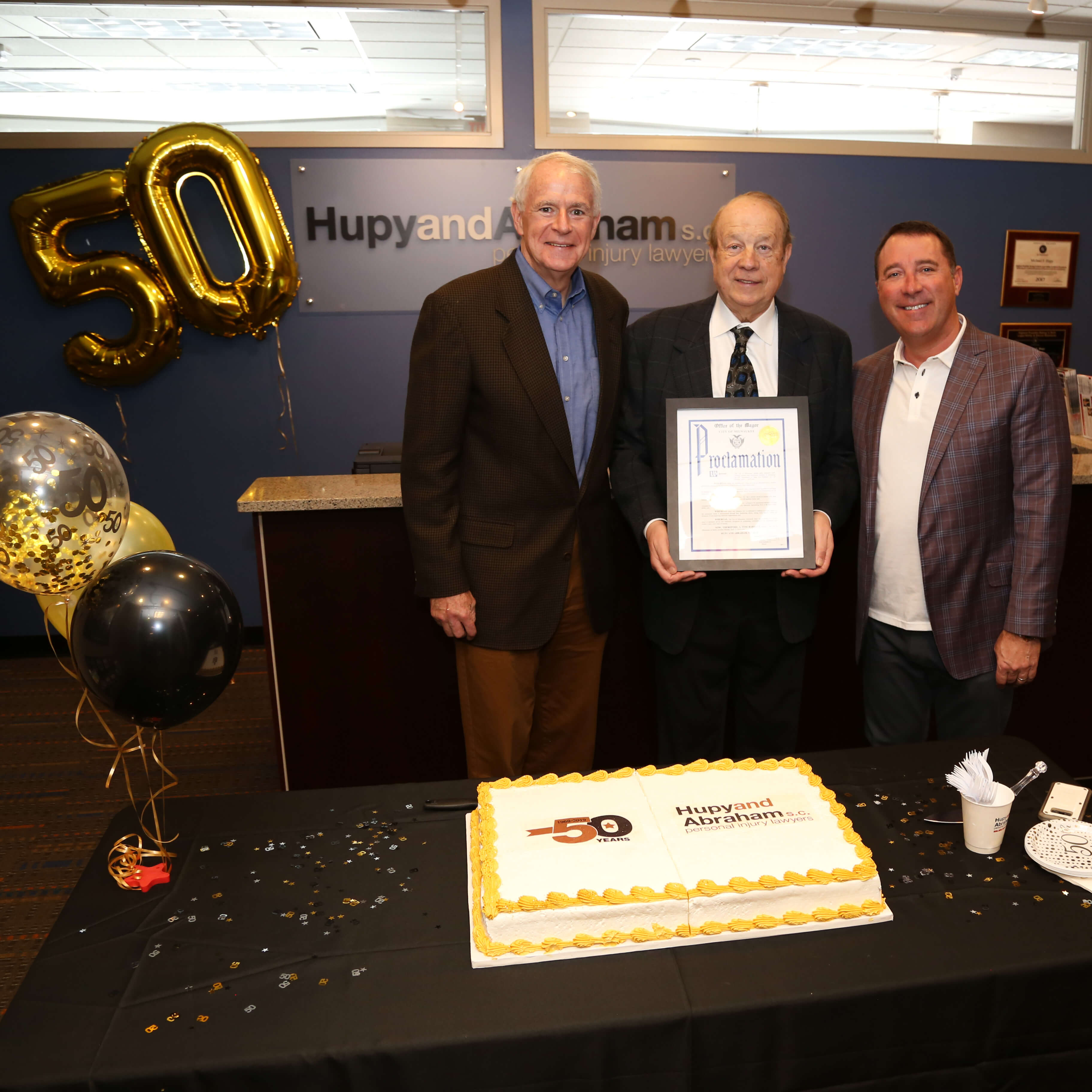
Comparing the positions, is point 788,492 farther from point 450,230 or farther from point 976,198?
point 976,198

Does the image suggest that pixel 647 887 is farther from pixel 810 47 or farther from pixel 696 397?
pixel 810 47

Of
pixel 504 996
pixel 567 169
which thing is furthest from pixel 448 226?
pixel 504 996

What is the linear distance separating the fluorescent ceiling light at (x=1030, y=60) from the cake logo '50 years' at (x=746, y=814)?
4.55 metres

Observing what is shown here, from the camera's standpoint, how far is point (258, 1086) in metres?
0.97

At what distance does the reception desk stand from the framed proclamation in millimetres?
436

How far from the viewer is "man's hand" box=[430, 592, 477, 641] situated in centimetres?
206

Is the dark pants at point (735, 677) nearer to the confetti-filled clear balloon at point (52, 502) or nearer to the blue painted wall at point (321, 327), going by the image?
the confetti-filled clear balloon at point (52, 502)

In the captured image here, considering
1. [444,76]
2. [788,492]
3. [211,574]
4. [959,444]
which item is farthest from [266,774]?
[444,76]

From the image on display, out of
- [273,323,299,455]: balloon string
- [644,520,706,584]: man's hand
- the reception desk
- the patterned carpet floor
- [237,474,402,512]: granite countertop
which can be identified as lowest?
the patterned carpet floor

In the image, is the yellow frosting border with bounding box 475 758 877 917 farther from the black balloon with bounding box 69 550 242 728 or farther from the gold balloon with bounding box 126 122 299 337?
the gold balloon with bounding box 126 122 299 337

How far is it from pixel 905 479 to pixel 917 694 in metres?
0.52

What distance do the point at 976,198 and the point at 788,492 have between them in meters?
3.33

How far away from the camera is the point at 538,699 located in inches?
90.7

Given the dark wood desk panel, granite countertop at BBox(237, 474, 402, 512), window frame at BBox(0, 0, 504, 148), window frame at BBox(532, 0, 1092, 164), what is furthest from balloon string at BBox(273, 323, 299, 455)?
the dark wood desk panel
